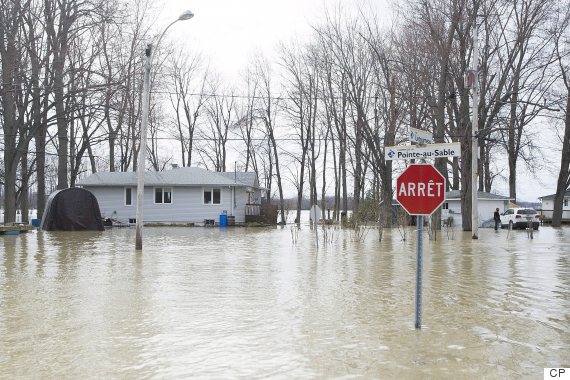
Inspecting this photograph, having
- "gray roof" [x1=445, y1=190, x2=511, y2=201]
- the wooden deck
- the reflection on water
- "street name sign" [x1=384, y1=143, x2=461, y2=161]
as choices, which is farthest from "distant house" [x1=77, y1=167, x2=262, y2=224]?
"street name sign" [x1=384, y1=143, x2=461, y2=161]

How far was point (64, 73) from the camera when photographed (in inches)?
1003

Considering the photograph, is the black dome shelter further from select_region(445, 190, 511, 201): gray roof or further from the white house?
select_region(445, 190, 511, 201): gray roof

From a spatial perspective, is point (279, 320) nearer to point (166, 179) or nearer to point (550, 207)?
point (166, 179)

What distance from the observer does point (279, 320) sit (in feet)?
25.2

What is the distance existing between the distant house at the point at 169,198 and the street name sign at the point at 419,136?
120 feet

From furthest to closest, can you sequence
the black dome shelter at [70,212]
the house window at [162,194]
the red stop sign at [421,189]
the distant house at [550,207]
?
the distant house at [550,207]
the house window at [162,194]
the black dome shelter at [70,212]
the red stop sign at [421,189]

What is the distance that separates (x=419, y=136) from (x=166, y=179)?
38.8m

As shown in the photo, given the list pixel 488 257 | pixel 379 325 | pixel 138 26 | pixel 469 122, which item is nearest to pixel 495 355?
pixel 379 325

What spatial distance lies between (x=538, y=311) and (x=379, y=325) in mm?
2780

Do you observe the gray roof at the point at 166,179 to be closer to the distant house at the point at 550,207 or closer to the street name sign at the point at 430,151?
the street name sign at the point at 430,151

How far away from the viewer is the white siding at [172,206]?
4403cm

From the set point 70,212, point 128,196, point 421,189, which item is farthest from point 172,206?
point 421,189

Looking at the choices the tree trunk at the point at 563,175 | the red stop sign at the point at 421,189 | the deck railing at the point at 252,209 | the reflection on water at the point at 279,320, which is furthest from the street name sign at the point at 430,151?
the tree trunk at the point at 563,175

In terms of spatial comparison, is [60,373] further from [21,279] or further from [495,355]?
[21,279]
